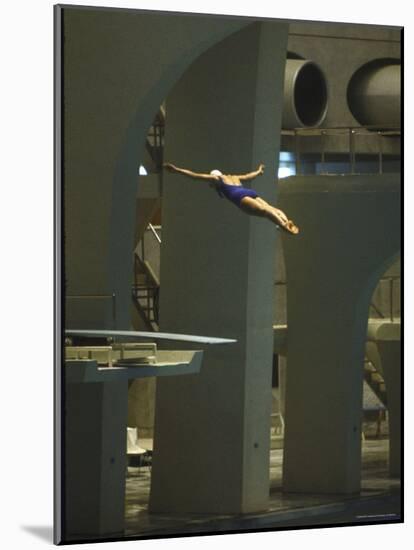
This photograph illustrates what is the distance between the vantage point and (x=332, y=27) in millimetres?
14203

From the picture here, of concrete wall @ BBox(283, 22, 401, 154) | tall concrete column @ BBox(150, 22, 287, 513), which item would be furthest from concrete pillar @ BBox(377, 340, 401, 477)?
concrete wall @ BBox(283, 22, 401, 154)

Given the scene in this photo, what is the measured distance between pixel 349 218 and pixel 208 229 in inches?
43.2

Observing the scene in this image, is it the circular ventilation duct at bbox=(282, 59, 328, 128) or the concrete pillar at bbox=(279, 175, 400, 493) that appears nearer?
the circular ventilation duct at bbox=(282, 59, 328, 128)

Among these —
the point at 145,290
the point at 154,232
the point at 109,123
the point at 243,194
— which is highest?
the point at 109,123

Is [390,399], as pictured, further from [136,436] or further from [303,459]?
[136,436]

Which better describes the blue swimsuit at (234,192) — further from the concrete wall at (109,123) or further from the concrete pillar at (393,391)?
the concrete pillar at (393,391)

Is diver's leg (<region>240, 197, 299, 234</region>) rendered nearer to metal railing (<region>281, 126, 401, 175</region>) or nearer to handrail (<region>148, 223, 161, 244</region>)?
metal railing (<region>281, 126, 401, 175</region>)

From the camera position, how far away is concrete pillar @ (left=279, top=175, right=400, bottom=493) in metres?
14.4

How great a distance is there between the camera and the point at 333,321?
47.9ft

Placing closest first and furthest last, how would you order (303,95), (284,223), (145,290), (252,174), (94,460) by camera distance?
(94,460), (145,290), (252,174), (284,223), (303,95)

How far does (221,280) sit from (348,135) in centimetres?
137

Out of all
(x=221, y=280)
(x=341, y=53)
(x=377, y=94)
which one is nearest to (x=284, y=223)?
(x=221, y=280)

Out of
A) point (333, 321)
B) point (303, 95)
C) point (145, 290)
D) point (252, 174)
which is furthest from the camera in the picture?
point (333, 321)

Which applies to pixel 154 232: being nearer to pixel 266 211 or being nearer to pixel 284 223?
pixel 266 211
